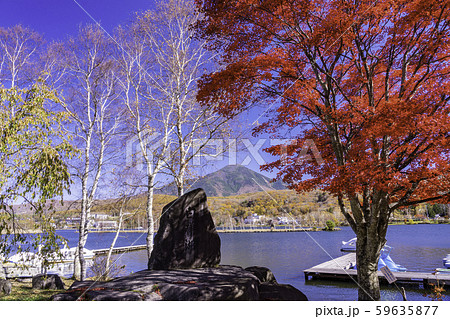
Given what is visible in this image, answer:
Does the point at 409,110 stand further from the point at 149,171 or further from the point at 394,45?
the point at 149,171

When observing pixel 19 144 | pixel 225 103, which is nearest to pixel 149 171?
pixel 225 103

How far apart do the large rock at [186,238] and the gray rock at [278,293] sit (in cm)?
122

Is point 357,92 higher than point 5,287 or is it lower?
higher

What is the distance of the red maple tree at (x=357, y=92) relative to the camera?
4484 mm

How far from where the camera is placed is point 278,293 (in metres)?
5.09

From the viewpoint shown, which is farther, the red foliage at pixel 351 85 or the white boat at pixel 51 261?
the white boat at pixel 51 261

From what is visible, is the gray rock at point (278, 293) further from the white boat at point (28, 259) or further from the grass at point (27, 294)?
the grass at point (27, 294)

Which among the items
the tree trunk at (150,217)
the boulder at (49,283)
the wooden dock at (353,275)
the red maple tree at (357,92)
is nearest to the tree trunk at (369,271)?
the red maple tree at (357,92)

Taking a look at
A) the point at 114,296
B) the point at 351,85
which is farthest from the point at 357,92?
the point at 114,296

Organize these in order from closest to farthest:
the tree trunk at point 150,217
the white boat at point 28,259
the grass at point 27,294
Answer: the white boat at point 28,259
the grass at point 27,294
the tree trunk at point 150,217

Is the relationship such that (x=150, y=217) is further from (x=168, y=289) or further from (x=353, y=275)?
(x=353, y=275)

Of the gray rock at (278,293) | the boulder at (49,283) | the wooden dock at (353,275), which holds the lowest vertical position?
the wooden dock at (353,275)

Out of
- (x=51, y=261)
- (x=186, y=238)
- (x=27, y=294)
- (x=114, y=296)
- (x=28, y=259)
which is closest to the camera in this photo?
(x=114, y=296)

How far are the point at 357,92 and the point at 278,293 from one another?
4262 mm
